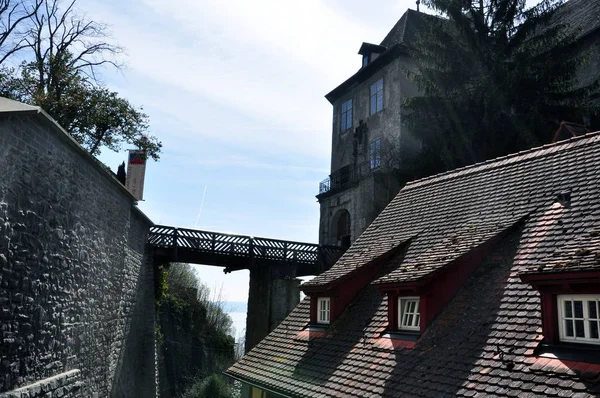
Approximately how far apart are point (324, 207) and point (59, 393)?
20444 millimetres

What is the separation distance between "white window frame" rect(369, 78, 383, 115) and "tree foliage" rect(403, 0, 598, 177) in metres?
5.09

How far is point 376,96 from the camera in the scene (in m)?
27.7

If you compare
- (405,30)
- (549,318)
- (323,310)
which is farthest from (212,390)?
(405,30)

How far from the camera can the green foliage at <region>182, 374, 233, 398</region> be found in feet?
62.9

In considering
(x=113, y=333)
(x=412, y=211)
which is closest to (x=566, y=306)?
(x=412, y=211)

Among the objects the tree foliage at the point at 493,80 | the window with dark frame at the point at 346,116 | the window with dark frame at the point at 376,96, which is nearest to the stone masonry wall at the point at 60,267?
the tree foliage at the point at 493,80

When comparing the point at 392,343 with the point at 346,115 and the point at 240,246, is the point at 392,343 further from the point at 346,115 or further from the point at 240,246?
the point at 346,115

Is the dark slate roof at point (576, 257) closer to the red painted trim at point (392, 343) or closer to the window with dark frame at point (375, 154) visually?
the red painted trim at point (392, 343)

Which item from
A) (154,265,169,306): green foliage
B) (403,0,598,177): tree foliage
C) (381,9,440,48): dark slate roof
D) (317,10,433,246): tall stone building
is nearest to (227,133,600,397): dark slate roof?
(154,265,169,306): green foliage

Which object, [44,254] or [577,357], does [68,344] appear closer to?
[44,254]

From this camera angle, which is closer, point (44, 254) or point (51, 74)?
point (44, 254)

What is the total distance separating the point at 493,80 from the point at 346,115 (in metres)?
11.9

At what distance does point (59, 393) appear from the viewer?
9.46m

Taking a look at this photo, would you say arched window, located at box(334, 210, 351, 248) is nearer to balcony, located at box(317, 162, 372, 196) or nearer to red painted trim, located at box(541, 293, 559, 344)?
balcony, located at box(317, 162, 372, 196)
